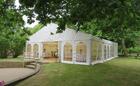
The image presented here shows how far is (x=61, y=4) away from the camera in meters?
10.8

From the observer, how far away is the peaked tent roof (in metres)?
22.5

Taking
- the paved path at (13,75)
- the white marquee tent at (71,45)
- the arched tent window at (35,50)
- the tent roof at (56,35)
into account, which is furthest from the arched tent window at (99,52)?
the paved path at (13,75)

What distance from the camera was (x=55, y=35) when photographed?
25422 mm

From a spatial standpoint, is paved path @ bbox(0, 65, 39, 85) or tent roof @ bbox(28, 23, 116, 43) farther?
tent roof @ bbox(28, 23, 116, 43)

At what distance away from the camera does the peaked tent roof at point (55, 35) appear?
2247cm

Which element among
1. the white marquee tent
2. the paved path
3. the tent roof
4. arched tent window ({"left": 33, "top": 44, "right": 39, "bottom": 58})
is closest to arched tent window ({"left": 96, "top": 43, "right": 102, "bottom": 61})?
the white marquee tent

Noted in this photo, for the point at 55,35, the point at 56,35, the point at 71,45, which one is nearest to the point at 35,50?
the point at 55,35

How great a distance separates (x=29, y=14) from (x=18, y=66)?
41.9 feet

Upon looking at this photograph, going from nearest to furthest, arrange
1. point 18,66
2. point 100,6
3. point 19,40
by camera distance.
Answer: point 100,6
point 18,66
point 19,40

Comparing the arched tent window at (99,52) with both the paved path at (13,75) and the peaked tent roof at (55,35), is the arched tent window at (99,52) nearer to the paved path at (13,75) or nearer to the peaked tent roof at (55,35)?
the peaked tent roof at (55,35)

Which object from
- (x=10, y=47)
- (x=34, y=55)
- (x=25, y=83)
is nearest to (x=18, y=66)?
(x=34, y=55)

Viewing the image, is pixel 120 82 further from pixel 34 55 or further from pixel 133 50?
pixel 133 50

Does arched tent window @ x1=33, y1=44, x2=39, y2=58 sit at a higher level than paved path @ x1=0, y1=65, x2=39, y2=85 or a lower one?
higher

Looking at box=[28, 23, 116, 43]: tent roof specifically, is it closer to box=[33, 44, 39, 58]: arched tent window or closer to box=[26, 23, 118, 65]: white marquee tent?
box=[26, 23, 118, 65]: white marquee tent
